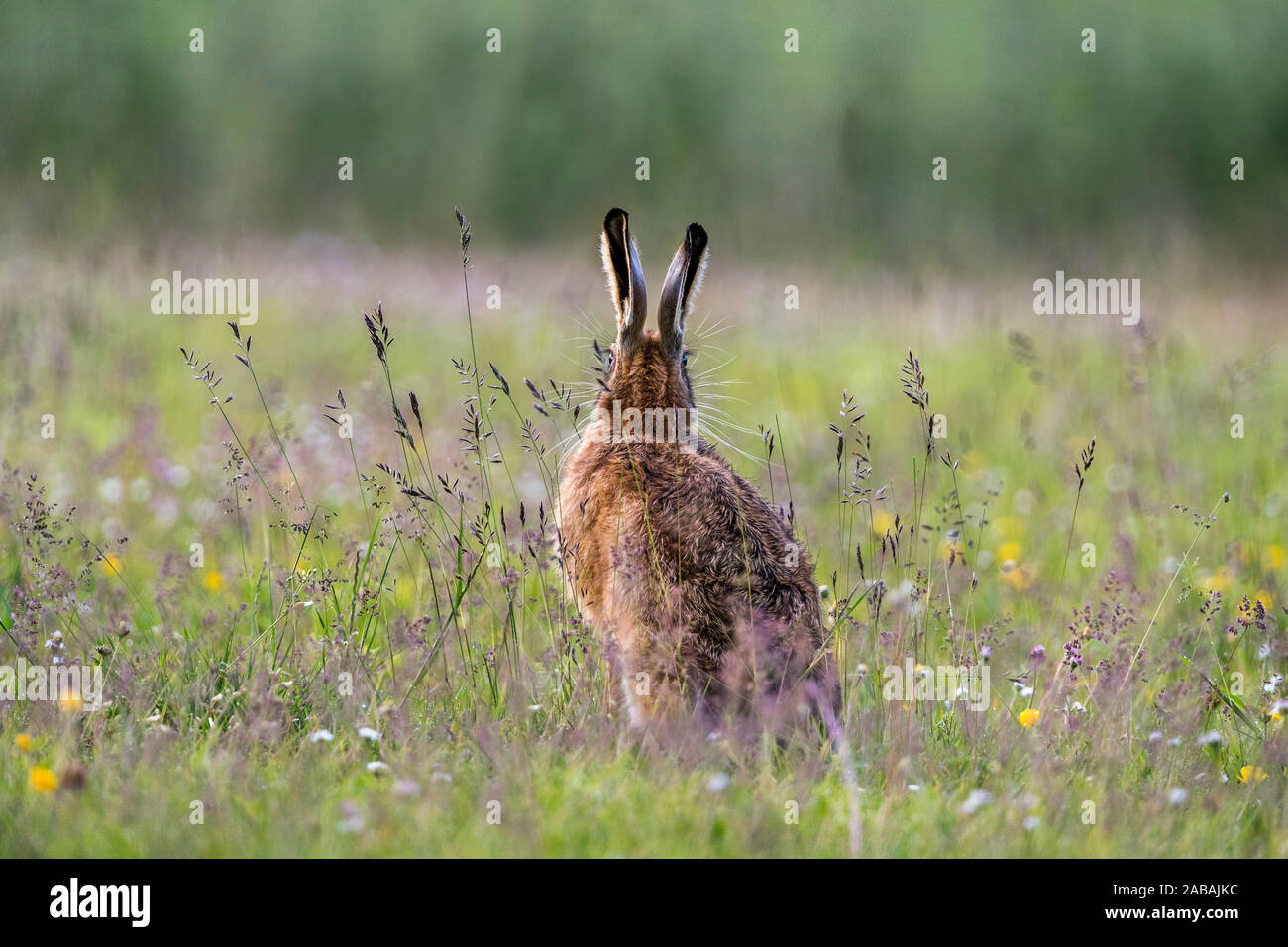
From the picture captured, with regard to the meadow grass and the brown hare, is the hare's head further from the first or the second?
the meadow grass

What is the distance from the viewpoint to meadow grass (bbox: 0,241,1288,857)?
3.39 meters

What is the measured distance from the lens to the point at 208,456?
7496 mm

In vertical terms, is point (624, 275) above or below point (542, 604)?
above

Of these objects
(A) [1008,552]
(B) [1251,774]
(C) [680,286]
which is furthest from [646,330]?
(A) [1008,552]

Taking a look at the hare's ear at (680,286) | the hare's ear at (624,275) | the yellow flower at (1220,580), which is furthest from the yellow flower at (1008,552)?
the hare's ear at (624,275)

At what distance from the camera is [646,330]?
510 cm

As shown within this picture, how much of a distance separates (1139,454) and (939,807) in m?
5.12

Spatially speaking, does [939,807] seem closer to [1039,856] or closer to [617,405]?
[1039,856]

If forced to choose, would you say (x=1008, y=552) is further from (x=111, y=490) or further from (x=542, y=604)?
(x=111, y=490)

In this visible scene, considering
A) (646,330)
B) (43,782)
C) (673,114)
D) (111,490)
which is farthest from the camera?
(673,114)

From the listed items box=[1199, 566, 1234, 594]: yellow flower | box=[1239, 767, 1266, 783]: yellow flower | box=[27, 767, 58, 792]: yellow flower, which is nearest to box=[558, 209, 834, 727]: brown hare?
box=[1239, 767, 1266, 783]: yellow flower

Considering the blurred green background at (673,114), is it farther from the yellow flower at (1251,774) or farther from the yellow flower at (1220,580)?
the yellow flower at (1251,774)

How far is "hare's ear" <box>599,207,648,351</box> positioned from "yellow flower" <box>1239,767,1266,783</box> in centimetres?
258

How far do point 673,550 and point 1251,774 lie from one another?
1.99 m
